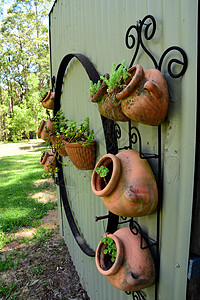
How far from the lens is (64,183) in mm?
2645

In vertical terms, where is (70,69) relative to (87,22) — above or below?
below

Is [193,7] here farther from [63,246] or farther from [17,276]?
[63,246]

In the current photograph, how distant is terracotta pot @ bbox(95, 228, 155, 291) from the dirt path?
1411mm

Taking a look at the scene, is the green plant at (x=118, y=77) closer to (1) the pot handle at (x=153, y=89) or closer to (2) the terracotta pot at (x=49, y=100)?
(1) the pot handle at (x=153, y=89)

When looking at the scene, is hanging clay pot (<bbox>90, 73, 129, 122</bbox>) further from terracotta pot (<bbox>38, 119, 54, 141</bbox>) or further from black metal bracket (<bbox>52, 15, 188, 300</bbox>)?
terracotta pot (<bbox>38, 119, 54, 141</bbox>)

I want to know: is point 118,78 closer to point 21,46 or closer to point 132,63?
point 132,63

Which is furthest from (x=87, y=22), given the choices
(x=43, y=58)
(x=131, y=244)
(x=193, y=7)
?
(x=43, y=58)

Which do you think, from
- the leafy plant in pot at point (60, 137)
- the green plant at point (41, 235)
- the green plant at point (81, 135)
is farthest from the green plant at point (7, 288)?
the green plant at point (81, 135)

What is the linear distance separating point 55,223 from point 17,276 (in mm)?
1204

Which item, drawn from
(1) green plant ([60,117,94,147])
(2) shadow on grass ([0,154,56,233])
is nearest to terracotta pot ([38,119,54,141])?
(1) green plant ([60,117,94,147])

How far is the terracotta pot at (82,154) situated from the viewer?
1597 mm

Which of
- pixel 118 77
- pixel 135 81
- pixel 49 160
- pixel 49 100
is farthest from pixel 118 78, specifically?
pixel 49 160

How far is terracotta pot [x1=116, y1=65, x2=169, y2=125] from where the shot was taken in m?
0.77

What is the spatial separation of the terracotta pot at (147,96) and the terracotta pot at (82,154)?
809 mm
